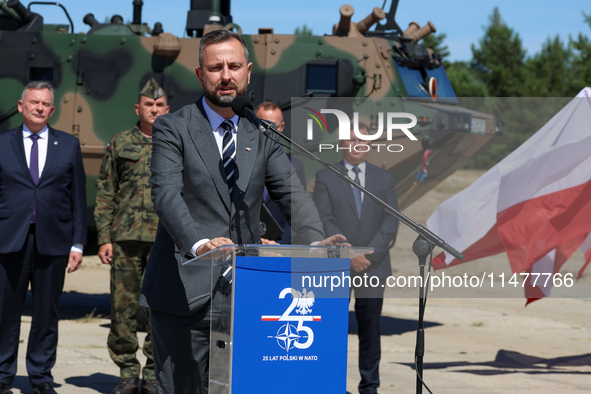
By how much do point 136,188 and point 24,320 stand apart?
3.74 m

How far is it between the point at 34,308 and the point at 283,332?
10.4ft

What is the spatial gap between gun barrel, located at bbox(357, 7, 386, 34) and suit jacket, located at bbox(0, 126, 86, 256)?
4.26m

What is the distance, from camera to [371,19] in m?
8.73

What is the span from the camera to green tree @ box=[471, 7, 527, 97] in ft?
169

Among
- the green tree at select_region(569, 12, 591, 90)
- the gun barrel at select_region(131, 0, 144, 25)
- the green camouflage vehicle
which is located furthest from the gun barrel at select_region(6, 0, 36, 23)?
the green tree at select_region(569, 12, 591, 90)

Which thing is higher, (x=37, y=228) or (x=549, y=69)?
(x=549, y=69)

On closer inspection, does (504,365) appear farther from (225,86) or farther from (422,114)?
(225,86)

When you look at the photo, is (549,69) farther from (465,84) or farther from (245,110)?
(245,110)

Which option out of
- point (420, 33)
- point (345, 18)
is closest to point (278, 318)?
point (345, 18)

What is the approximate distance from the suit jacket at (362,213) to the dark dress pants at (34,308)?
6.24ft

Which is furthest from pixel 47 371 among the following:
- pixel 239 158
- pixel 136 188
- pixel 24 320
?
pixel 24 320

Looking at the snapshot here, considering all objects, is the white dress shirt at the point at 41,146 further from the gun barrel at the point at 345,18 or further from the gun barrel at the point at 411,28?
the gun barrel at the point at 411,28

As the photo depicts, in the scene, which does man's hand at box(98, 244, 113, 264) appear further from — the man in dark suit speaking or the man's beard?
the man's beard

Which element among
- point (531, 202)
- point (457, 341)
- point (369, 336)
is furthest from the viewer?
point (457, 341)
